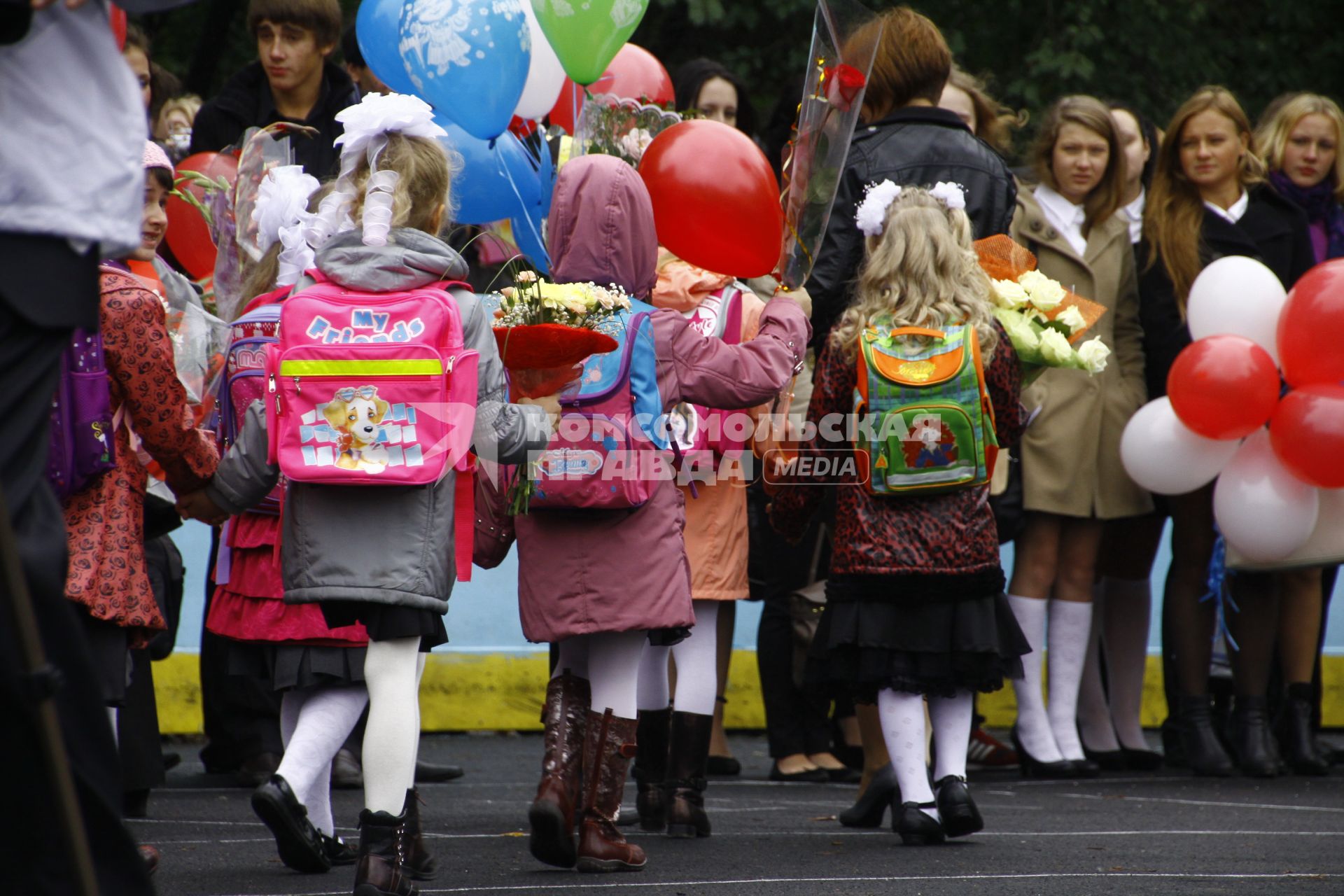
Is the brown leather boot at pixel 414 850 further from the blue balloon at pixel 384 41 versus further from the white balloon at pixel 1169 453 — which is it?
the white balloon at pixel 1169 453

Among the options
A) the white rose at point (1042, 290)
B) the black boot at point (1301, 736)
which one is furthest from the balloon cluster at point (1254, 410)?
A: the white rose at point (1042, 290)

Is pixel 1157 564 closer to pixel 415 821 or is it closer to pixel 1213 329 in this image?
pixel 1213 329

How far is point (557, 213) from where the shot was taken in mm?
5160

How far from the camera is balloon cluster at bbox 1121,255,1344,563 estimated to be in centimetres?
667

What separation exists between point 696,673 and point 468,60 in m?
2.05

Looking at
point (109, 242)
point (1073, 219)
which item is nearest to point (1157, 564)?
point (1073, 219)

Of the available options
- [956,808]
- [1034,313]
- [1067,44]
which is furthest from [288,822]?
[1067,44]

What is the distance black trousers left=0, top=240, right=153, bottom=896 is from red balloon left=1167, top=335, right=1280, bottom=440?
185 inches

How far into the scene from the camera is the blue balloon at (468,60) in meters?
5.88

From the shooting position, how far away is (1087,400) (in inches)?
297

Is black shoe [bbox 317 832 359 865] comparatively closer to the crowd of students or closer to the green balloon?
the crowd of students

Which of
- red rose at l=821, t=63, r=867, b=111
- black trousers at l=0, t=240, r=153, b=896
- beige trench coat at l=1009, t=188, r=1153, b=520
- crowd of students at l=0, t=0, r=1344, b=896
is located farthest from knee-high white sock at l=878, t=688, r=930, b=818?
black trousers at l=0, t=240, r=153, b=896

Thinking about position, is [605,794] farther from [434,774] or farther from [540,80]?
[540,80]

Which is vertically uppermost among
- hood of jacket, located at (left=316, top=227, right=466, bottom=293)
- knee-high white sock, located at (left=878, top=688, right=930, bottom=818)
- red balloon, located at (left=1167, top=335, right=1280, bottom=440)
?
hood of jacket, located at (left=316, top=227, right=466, bottom=293)
